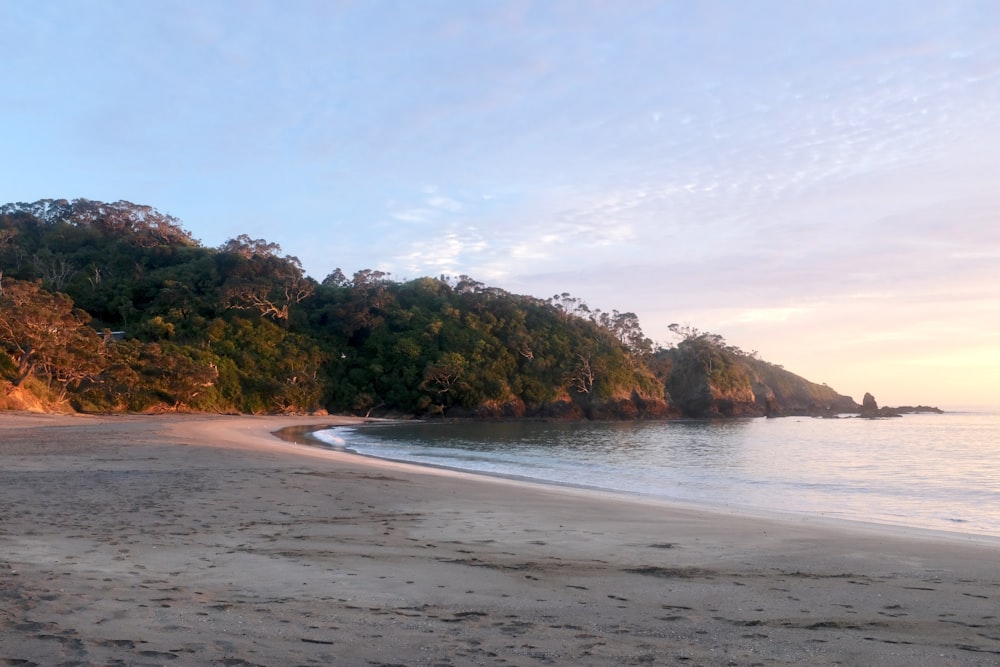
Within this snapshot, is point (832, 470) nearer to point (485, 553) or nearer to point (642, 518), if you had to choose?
point (642, 518)

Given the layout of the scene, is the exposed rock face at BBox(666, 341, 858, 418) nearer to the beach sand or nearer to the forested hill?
the forested hill

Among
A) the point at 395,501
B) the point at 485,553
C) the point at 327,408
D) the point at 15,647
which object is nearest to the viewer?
the point at 15,647

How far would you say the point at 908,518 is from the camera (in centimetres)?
1323

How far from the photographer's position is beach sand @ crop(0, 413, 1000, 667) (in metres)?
4.29

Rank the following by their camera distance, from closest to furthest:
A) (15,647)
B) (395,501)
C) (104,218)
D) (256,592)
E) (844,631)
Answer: (15,647) → (844,631) → (256,592) → (395,501) → (104,218)

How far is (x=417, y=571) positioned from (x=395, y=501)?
212 inches

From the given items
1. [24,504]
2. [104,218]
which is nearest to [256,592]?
[24,504]

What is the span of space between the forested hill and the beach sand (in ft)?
141

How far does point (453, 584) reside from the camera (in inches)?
238

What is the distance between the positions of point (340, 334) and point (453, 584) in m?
67.7

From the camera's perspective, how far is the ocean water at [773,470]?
1477cm

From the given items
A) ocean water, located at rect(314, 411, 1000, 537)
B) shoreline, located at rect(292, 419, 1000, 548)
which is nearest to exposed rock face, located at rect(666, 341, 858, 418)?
ocean water, located at rect(314, 411, 1000, 537)

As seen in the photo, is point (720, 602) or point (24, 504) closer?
point (720, 602)

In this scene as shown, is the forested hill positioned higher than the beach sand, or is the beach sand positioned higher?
the forested hill
